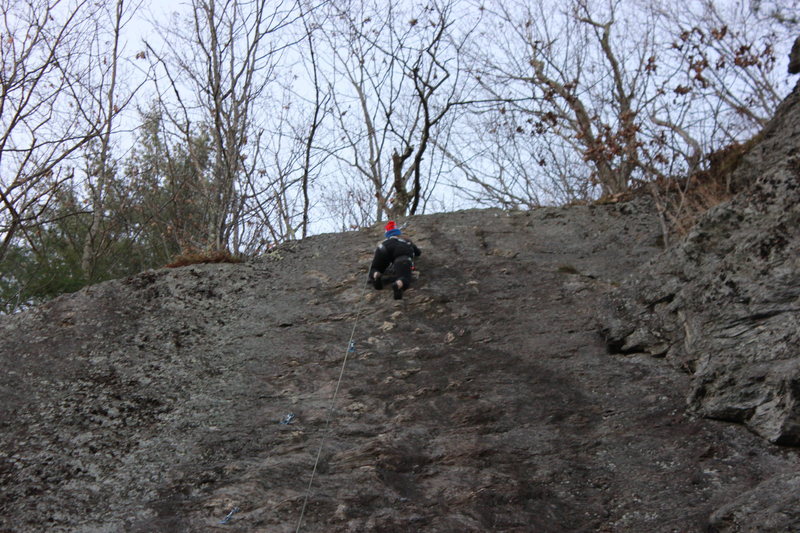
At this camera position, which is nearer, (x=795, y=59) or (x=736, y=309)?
(x=736, y=309)

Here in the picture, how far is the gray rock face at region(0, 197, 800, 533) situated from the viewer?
4.64 metres

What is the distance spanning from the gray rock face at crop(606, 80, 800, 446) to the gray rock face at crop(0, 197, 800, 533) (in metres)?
0.23

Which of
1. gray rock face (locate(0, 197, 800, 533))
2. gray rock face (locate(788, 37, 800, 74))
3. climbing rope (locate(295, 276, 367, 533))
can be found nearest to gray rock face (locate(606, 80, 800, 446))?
gray rock face (locate(0, 197, 800, 533))

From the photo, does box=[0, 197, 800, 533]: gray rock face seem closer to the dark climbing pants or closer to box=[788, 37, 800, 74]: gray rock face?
the dark climbing pants

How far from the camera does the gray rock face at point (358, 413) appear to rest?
15.2 ft

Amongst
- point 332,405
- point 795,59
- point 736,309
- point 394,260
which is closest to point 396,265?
point 394,260

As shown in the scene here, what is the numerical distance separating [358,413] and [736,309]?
3.33m

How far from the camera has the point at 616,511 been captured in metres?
4.53

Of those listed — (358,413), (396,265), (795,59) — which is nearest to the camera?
(358,413)

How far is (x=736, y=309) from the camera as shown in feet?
19.4

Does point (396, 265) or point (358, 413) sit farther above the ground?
point (396, 265)

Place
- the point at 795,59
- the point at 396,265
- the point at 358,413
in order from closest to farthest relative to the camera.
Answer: the point at 358,413 < the point at 396,265 < the point at 795,59

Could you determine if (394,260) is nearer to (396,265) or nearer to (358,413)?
(396,265)

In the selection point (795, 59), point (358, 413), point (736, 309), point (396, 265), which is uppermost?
point (795, 59)
